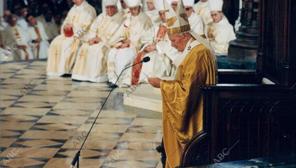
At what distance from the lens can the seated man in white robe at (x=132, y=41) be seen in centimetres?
1370

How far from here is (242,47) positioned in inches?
441

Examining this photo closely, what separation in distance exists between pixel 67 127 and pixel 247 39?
9.58 ft

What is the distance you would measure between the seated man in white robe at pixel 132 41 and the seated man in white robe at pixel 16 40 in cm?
363

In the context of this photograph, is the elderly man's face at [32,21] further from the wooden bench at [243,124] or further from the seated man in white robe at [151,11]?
the wooden bench at [243,124]

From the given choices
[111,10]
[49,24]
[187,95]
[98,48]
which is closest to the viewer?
[187,95]

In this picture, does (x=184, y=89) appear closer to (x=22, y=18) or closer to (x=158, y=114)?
(x=158, y=114)

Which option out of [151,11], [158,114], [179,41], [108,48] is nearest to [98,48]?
[108,48]

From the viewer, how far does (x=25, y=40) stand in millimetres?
17062

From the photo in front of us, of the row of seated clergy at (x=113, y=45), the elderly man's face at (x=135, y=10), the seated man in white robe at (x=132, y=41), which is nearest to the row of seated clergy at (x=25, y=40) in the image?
the row of seated clergy at (x=113, y=45)

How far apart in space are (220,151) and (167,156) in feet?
2.19

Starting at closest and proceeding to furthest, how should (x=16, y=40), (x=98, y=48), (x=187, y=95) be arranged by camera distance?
1. (x=187, y=95)
2. (x=98, y=48)
3. (x=16, y=40)

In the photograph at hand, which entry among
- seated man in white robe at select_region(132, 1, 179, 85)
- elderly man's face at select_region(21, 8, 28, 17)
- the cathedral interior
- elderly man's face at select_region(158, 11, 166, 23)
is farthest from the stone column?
elderly man's face at select_region(21, 8, 28, 17)

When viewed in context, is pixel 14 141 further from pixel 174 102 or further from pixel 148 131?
pixel 174 102

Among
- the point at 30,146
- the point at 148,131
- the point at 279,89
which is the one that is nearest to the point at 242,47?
the point at 148,131
